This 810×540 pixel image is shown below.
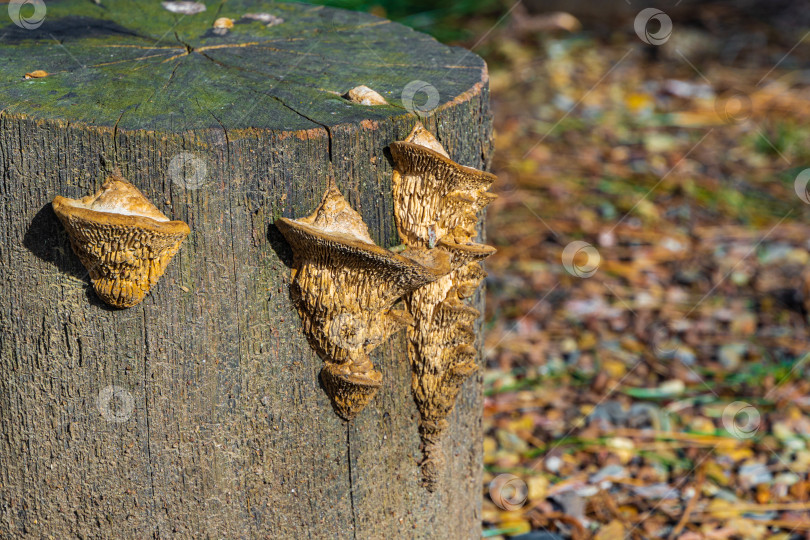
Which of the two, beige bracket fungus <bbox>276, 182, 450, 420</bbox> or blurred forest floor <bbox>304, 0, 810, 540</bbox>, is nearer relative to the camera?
beige bracket fungus <bbox>276, 182, 450, 420</bbox>

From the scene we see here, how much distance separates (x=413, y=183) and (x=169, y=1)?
117cm

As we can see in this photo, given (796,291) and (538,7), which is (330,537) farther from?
(538,7)

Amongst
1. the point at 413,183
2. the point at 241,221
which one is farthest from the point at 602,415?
the point at 241,221

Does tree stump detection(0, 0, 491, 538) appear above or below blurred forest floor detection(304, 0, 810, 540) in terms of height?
above

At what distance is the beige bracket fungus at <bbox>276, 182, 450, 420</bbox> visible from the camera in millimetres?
1562

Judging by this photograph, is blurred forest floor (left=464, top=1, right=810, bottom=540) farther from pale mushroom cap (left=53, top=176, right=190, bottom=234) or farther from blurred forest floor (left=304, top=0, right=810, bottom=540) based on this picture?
pale mushroom cap (left=53, top=176, right=190, bottom=234)

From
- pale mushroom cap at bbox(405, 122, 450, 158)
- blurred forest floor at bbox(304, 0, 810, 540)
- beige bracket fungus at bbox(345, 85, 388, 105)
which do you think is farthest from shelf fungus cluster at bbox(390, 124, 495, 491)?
blurred forest floor at bbox(304, 0, 810, 540)

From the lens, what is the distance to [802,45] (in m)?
6.69

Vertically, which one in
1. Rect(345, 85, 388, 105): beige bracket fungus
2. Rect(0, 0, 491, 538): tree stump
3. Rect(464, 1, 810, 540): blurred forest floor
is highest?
Rect(345, 85, 388, 105): beige bracket fungus

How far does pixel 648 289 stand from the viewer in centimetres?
397

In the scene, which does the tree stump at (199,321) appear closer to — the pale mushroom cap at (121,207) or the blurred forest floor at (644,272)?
the pale mushroom cap at (121,207)

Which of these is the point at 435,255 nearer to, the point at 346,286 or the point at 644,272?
the point at 346,286

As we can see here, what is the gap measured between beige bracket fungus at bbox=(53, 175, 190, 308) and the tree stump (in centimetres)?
3

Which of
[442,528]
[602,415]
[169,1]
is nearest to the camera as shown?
[442,528]
